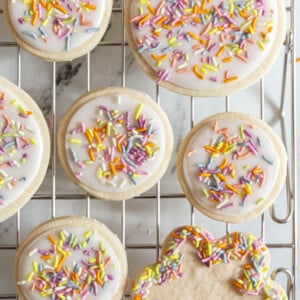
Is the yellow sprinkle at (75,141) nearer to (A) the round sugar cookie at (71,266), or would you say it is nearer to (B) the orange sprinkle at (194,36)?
(A) the round sugar cookie at (71,266)

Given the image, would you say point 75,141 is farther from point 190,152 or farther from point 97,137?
point 190,152

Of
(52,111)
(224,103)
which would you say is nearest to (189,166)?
(224,103)

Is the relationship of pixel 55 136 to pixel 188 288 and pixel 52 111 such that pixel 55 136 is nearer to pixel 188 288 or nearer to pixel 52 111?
pixel 52 111

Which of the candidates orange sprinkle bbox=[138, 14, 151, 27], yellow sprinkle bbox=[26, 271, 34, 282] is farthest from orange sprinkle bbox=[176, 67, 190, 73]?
yellow sprinkle bbox=[26, 271, 34, 282]

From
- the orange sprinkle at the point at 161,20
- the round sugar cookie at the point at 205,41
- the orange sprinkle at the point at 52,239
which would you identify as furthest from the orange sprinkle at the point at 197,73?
the orange sprinkle at the point at 52,239

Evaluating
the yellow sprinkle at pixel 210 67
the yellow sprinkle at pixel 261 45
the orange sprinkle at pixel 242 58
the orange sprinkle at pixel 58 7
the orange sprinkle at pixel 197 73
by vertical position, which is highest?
the orange sprinkle at pixel 58 7
